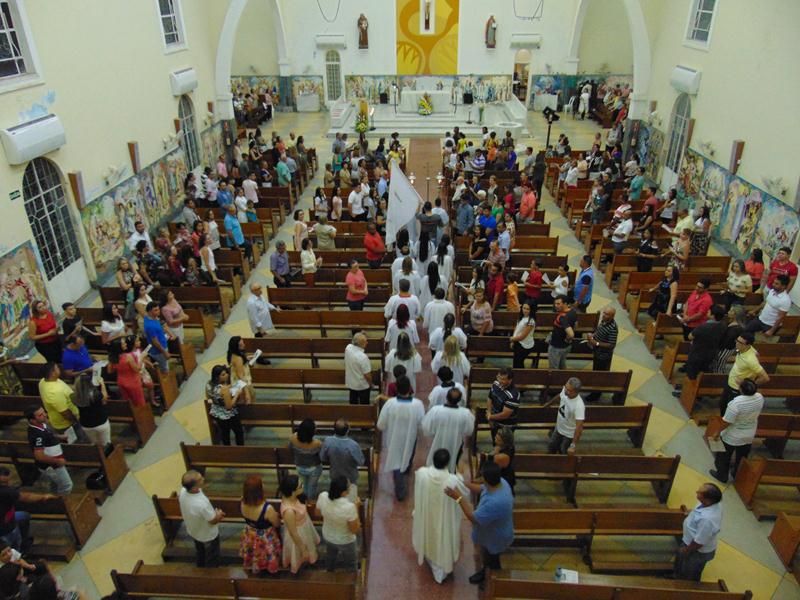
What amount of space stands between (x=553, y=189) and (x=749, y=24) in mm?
6140

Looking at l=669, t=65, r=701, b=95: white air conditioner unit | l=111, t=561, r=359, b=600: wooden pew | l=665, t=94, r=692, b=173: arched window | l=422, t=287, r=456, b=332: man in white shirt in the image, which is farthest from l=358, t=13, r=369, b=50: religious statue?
l=111, t=561, r=359, b=600: wooden pew

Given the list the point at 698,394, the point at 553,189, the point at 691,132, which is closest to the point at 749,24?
the point at 691,132

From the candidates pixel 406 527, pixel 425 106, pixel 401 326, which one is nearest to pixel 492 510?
pixel 406 527

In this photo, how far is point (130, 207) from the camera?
13695mm

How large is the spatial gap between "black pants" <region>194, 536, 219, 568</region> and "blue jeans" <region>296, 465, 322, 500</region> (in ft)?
3.26

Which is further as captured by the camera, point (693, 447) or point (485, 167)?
point (485, 167)

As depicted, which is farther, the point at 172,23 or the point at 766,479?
the point at 172,23

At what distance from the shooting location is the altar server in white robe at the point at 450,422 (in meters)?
5.94

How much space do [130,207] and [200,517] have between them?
34.1ft

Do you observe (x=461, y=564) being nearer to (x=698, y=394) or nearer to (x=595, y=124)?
(x=698, y=394)

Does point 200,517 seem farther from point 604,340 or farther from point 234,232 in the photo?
point 234,232

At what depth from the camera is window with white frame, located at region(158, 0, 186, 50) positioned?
16.2m

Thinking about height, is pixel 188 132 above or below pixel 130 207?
above

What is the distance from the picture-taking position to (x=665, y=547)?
6246 mm
